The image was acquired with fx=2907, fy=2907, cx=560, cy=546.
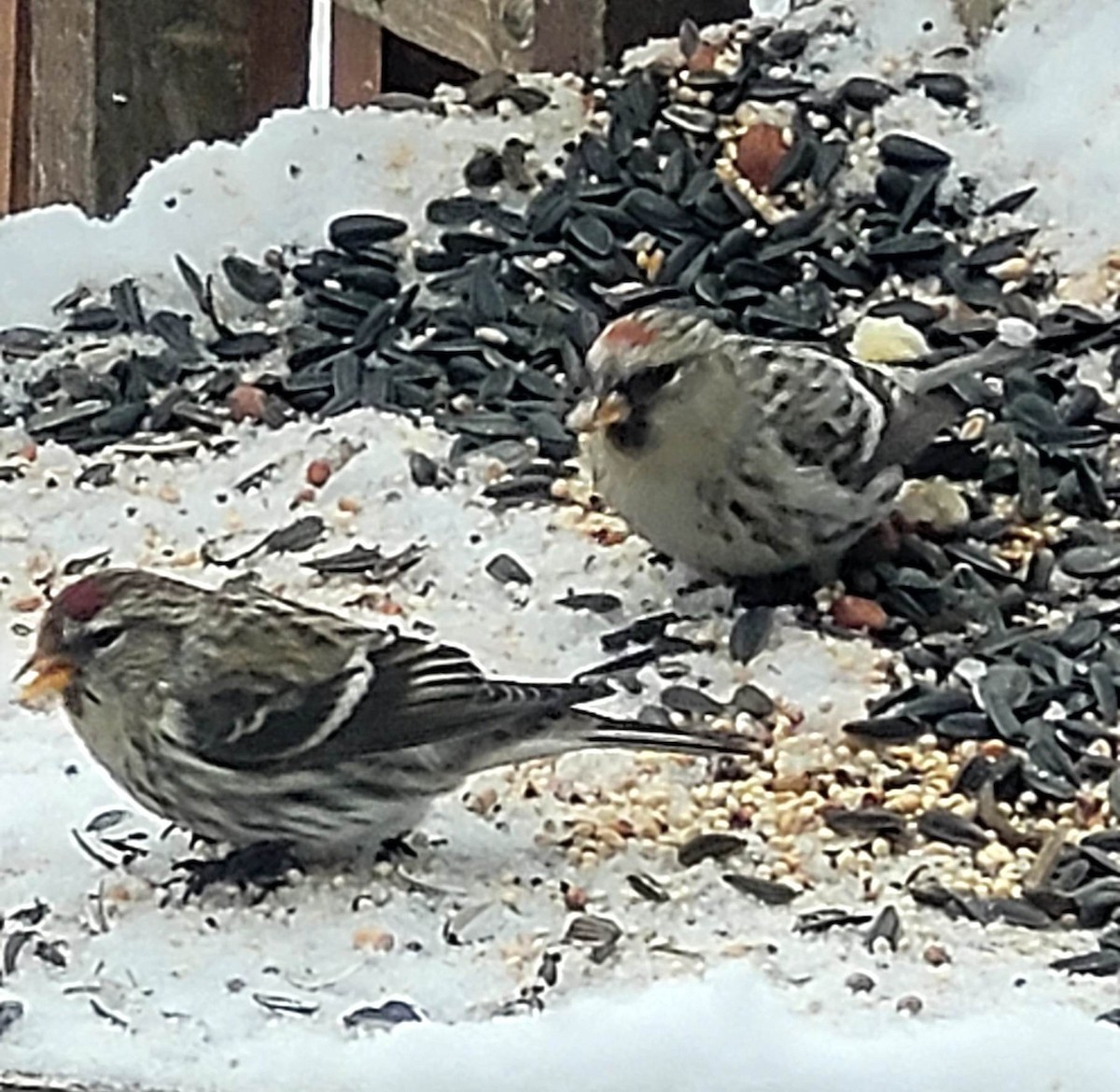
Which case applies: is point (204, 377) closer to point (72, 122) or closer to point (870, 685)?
point (72, 122)

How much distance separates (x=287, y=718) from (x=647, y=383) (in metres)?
0.81

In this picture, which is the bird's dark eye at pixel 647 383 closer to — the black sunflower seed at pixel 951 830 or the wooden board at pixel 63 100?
the black sunflower seed at pixel 951 830

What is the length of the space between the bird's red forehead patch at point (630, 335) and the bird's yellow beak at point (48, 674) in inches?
32.6

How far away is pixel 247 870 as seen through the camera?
2.66 metres

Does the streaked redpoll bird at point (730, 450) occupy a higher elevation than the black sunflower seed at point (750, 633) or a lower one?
higher

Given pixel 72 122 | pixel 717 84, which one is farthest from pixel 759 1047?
pixel 72 122

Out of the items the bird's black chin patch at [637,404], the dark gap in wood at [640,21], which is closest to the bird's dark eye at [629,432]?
the bird's black chin patch at [637,404]

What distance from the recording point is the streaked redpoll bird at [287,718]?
2.65m

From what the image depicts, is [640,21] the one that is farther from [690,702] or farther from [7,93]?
[690,702]

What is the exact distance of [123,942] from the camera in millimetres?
2494

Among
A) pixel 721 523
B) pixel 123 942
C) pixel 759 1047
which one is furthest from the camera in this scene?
pixel 721 523

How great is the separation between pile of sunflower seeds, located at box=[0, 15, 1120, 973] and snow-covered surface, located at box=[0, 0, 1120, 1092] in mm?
68

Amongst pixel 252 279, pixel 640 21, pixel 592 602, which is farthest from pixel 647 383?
pixel 640 21

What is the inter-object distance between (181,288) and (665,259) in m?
0.69
